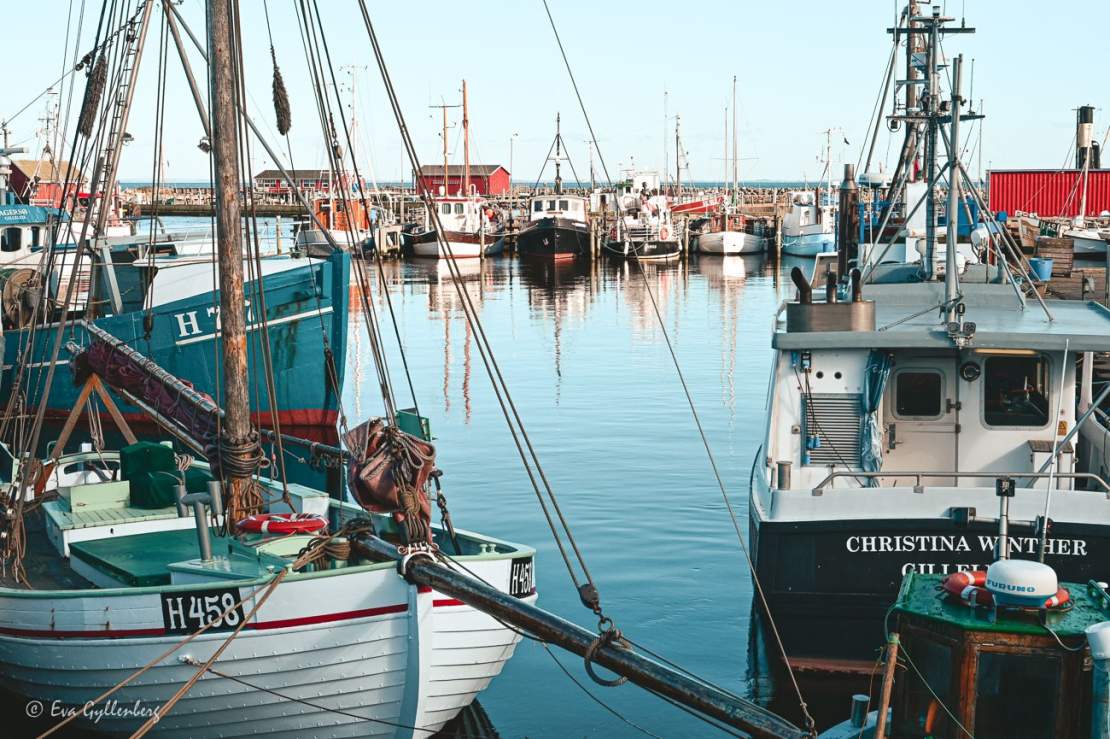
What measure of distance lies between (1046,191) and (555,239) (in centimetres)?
2936

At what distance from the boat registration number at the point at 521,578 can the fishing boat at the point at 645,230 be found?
66381 mm

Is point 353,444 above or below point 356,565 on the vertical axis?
above

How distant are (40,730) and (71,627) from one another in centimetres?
176

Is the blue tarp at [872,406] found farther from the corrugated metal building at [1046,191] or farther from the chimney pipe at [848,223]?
the corrugated metal building at [1046,191]

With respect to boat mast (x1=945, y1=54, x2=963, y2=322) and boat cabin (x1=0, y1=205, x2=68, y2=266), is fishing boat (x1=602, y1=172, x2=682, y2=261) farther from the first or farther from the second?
boat mast (x1=945, y1=54, x2=963, y2=322)

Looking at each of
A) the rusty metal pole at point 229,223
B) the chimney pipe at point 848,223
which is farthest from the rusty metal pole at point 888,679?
the chimney pipe at point 848,223

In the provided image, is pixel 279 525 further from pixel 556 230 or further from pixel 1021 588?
pixel 556 230

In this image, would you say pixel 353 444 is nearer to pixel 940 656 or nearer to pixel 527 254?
pixel 940 656

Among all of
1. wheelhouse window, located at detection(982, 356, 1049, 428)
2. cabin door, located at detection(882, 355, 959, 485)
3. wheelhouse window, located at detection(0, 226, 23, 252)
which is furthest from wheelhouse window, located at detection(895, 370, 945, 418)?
wheelhouse window, located at detection(0, 226, 23, 252)

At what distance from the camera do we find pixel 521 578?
11.7 m

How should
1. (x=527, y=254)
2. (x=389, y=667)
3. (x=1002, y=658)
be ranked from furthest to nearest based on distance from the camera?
(x=527, y=254) < (x=389, y=667) < (x=1002, y=658)

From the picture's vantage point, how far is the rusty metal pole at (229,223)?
12.2 meters

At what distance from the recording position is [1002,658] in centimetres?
805

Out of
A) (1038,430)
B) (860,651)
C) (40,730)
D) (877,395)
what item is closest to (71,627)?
(40,730)
